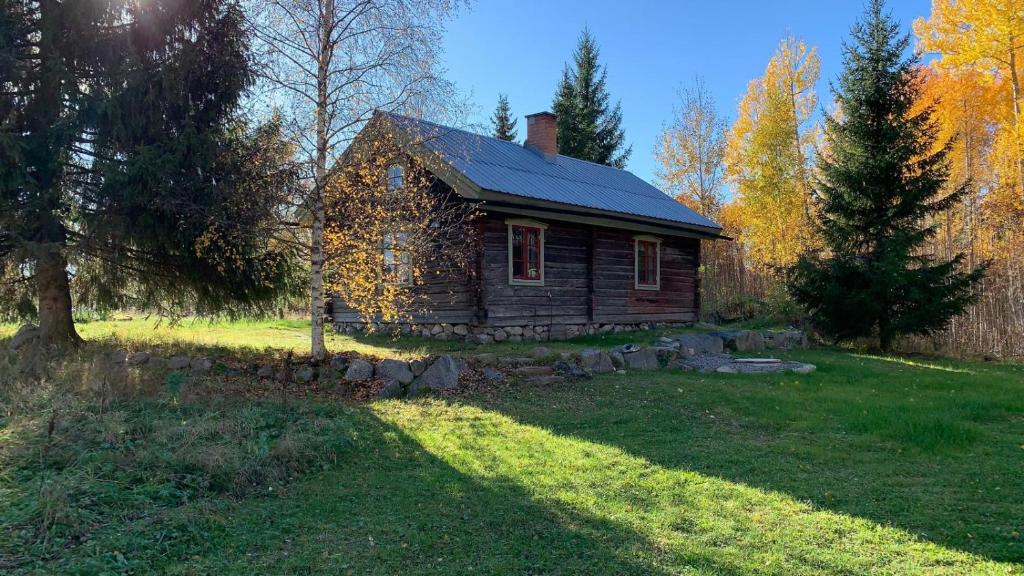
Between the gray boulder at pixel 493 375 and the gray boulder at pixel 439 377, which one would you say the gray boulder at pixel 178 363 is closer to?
the gray boulder at pixel 439 377

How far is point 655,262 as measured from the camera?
1769 centimetres

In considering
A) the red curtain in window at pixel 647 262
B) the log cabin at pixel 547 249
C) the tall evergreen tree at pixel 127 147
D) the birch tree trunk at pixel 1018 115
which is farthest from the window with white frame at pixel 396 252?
the birch tree trunk at pixel 1018 115

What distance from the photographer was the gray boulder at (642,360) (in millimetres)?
10836

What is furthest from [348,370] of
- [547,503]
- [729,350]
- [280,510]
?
[729,350]

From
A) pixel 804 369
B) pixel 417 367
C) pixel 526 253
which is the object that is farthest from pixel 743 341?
pixel 417 367

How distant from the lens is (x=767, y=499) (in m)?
4.57

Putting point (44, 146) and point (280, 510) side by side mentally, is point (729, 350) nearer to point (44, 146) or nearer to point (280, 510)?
point (280, 510)

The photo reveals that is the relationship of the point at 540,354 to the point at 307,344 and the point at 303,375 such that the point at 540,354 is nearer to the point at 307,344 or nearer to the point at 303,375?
the point at 303,375

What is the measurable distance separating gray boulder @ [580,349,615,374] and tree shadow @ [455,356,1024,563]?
2.35 feet

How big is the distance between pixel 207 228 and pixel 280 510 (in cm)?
680

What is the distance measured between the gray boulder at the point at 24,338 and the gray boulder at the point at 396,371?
6390 mm

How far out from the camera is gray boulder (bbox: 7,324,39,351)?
33.5 ft

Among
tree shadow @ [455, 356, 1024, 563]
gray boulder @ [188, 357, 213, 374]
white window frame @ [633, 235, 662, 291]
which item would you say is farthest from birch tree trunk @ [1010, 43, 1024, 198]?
gray boulder @ [188, 357, 213, 374]

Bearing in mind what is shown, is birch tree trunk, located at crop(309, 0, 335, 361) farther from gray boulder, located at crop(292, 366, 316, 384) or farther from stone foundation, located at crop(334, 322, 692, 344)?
stone foundation, located at crop(334, 322, 692, 344)
